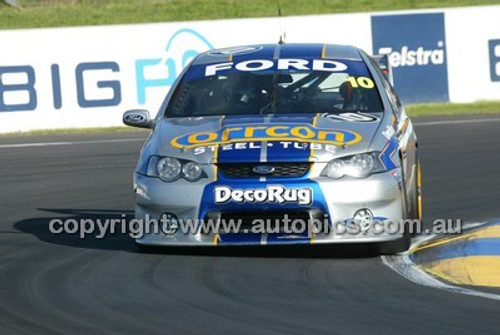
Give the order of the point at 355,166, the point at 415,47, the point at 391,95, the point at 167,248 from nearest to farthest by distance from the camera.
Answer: the point at 355,166, the point at 167,248, the point at 391,95, the point at 415,47

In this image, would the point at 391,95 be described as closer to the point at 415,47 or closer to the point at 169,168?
the point at 169,168

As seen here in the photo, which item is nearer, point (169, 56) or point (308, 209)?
point (308, 209)

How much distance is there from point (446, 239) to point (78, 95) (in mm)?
12060

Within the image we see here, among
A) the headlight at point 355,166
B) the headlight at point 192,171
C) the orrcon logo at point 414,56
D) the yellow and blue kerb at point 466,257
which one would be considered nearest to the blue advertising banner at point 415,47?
the orrcon logo at point 414,56

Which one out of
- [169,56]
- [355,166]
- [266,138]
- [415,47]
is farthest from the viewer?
[415,47]

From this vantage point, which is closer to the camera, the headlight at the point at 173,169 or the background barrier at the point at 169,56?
the headlight at the point at 173,169

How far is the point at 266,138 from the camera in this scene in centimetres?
862

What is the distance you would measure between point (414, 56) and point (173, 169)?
14.1 metres

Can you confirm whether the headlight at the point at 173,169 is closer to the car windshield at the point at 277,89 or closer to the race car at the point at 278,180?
the race car at the point at 278,180

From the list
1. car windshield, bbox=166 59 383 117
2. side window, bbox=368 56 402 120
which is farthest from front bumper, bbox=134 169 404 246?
side window, bbox=368 56 402 120

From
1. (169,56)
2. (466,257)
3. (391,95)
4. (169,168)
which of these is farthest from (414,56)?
(169,168)

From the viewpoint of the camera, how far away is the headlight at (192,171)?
8.52 meters

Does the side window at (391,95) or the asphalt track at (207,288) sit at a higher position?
the side window at (391,95)

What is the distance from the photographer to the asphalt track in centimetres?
665
